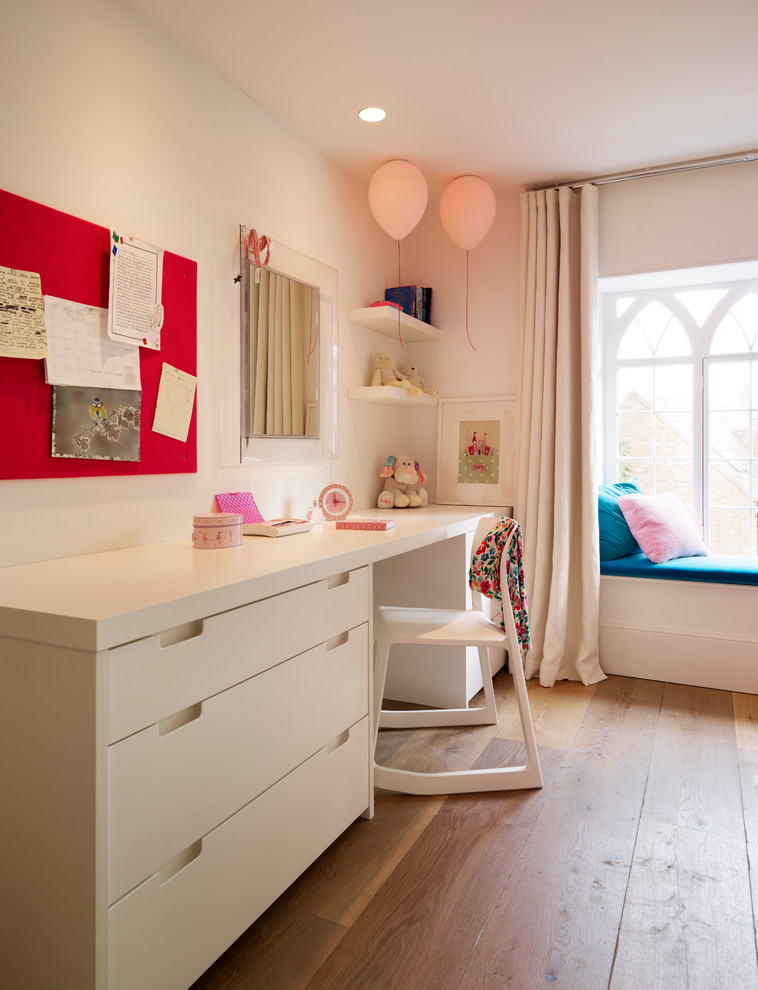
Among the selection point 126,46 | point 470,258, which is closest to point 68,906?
point 126,46

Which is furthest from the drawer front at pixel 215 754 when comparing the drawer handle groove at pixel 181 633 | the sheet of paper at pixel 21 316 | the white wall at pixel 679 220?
the white wall at pixel 679 220

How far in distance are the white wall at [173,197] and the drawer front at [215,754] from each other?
65cm

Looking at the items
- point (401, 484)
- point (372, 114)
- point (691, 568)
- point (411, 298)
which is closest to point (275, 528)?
point (401, 484)

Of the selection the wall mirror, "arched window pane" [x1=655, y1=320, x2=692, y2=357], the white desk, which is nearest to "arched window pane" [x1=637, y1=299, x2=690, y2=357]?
"arched window pane" [x1=655, y1=320, x2=692, y2=357]

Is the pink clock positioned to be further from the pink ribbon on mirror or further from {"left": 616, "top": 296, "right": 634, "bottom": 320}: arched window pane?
{"left": 616, "top": 296, "right": 634, "bottom": 320}: arched window pane

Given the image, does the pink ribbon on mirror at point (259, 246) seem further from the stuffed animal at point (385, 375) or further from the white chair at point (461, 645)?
the white chair at point (461, 645)

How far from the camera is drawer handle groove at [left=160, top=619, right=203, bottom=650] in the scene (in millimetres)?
1208

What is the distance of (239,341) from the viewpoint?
229cm

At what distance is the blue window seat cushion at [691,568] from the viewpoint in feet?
9.56

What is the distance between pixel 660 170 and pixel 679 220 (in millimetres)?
227

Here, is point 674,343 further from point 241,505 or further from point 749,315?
point 241,505

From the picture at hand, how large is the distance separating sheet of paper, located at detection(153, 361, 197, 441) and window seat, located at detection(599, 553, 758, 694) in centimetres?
203

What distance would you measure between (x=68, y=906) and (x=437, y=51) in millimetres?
2355

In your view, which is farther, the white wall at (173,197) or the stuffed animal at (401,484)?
the stuffed animal at (401,484)
